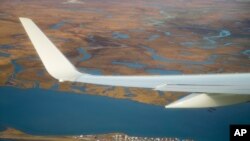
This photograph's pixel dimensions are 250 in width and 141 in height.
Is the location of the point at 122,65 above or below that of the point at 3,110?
above

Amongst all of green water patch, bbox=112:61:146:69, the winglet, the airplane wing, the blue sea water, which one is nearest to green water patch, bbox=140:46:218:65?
green water patch, bbox=112:61:146:69

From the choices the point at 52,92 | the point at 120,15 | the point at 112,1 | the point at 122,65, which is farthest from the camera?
the point at 112,1

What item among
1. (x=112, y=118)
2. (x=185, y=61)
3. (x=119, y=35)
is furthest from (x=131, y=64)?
(x=119, y=35)

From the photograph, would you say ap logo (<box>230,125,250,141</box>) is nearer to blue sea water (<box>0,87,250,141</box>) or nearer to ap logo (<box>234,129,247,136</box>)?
ap logo (<box>234,129,247,136</box>)

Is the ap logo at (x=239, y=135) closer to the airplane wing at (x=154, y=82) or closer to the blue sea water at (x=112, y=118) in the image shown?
the airplane wing at (x=154, y=82)

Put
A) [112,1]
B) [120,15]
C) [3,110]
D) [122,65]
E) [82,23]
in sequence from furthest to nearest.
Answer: [112,1]
[120,15]
[82,23]
[122,65]
[3,110]

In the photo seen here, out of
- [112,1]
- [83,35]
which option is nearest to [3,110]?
[83,35]

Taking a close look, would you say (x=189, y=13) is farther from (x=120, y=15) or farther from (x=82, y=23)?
(x=82, y=23)
